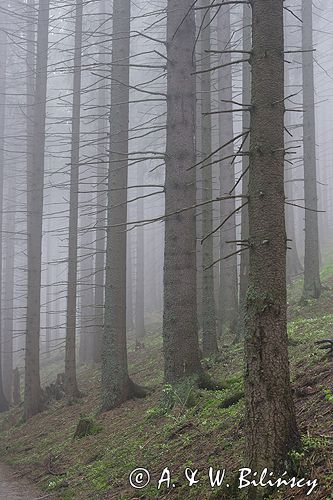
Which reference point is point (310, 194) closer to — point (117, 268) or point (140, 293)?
point (117, 268)

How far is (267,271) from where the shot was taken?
4434 millimetres

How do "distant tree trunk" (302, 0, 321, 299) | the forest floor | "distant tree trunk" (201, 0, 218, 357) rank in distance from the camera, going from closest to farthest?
the forest floor
"distant tree trunk" (201, 0, 218, 357)
"distant tree trunk" (302, 0, 321, 299)

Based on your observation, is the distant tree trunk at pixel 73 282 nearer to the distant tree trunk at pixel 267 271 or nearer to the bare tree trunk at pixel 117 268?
the bare tree trunk at pixel 117 268

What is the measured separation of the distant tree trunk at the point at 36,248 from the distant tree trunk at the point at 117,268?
137 inches

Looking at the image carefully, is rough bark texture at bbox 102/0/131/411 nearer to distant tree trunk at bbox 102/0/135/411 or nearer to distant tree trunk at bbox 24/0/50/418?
distant tree trunk at bbox 102/0/135/411

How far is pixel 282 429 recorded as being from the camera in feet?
13.9

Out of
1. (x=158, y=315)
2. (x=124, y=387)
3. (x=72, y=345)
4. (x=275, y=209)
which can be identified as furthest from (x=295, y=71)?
(x=275, y=209)

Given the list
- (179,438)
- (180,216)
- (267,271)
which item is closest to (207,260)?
(180,216)

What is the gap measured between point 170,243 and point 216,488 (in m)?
4.51

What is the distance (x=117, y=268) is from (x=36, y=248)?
5.25 meters
